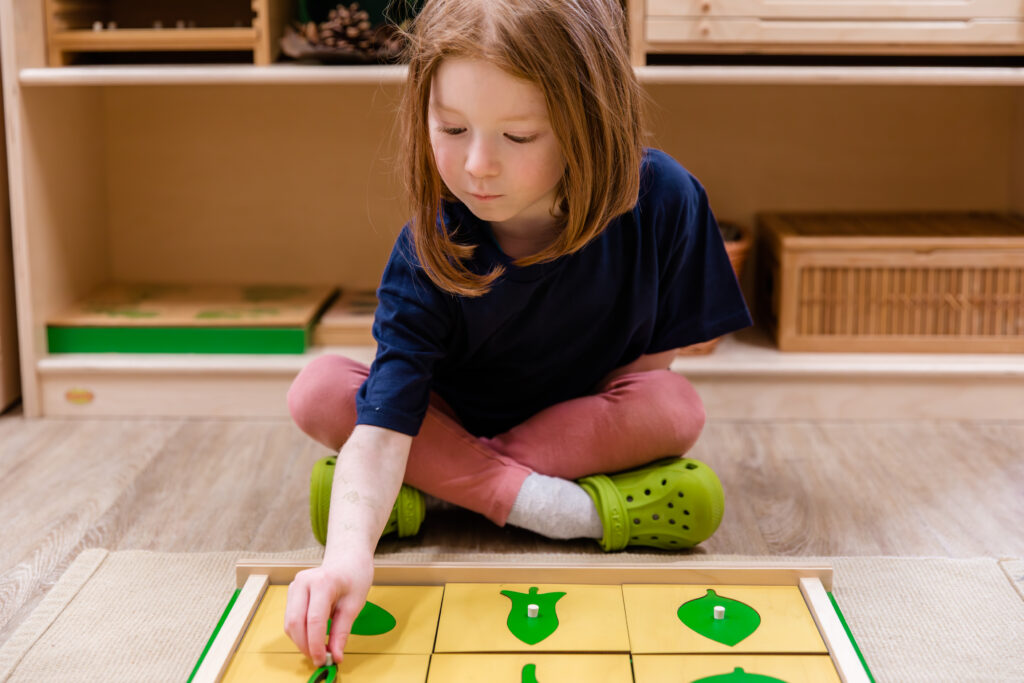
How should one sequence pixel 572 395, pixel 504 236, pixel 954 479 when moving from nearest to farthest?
pixel 504 236 < pixel 572 395 < pixel 954 479

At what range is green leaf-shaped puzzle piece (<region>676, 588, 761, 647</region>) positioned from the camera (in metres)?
0.78

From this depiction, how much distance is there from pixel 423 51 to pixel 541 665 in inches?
18.5

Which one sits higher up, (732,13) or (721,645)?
(732,13)

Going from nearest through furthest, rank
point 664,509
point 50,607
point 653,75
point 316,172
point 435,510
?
point 50,607 < point 664,509 < point 435,510 < point 653,75 < point 316,172

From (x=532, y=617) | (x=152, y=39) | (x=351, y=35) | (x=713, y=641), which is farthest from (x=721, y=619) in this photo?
(x=152, y=39)

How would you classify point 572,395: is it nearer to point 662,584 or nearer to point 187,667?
point 662,584

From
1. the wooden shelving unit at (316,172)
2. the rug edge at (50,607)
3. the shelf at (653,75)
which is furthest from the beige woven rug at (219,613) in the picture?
the shelf at (653,75)

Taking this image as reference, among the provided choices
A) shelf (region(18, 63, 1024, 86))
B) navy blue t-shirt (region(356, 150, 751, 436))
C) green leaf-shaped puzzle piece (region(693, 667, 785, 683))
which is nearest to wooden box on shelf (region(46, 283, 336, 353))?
shelf (region(18, 63, 1024, 86))

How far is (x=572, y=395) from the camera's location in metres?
1.11

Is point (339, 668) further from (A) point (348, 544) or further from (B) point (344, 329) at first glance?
(B) point (344, 329)

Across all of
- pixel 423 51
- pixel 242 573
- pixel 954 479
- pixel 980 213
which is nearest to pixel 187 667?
pixel 242 573

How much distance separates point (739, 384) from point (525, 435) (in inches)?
18.3

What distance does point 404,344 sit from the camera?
94cm

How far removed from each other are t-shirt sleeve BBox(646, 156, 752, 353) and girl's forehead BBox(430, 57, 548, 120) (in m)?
0.27
